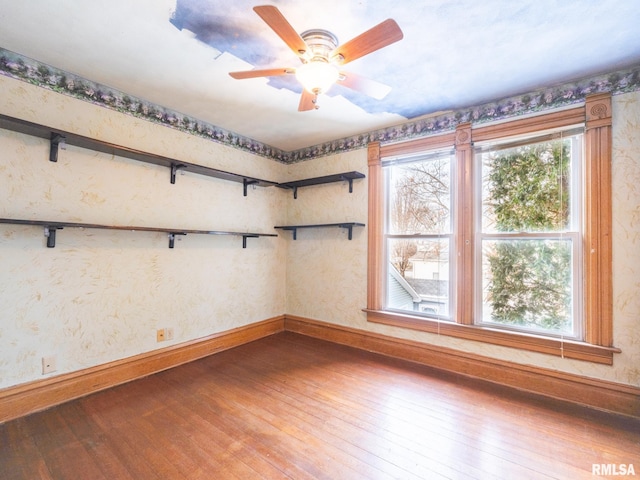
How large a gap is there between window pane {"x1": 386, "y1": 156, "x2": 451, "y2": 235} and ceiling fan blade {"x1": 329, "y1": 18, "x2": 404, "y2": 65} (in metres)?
1.77

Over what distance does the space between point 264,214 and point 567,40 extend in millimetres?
3174

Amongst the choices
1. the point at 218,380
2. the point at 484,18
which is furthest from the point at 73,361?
the point at 484,18

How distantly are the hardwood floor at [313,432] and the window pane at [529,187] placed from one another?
4.66ft

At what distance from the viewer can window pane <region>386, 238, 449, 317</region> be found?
2.94m

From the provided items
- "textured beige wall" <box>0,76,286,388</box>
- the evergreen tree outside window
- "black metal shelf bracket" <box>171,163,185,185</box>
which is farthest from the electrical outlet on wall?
the evergreen tree outside window

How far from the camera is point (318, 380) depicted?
8.46 feet

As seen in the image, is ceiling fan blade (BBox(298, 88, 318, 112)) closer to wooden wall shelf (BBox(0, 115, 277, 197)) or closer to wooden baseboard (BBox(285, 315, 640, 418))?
wooden wall shelf (BBox(0, 115, 277, 197))

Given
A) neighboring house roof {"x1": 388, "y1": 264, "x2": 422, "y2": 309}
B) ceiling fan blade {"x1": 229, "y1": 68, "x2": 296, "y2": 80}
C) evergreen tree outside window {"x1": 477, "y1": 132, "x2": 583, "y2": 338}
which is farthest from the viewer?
neighboring house roof {"x1": 388, "y1": 264, "x2": 422, "y2": 309}

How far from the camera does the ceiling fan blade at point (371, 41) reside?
133cm

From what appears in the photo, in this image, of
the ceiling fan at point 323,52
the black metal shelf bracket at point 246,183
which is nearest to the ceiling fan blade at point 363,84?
the ceiling fan at point 323,52

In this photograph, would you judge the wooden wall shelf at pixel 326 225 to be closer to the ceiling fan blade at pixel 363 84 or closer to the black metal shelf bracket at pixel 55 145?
the ceiling fan blade at pixel 363 84

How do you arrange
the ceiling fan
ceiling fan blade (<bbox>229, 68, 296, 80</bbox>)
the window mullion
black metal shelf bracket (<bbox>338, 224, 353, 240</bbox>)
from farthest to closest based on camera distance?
black metal shelf bracket (<bbox>338, 224, 353, 240</bbox>), the window mullion, ceiling fan blade (<bbox>229, 68, 296, 80</bbox>), the ceiling fan

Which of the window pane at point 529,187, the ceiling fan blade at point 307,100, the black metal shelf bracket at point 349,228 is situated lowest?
the black metal shelf bracket at point 349,228

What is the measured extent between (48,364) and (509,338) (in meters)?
3.64
